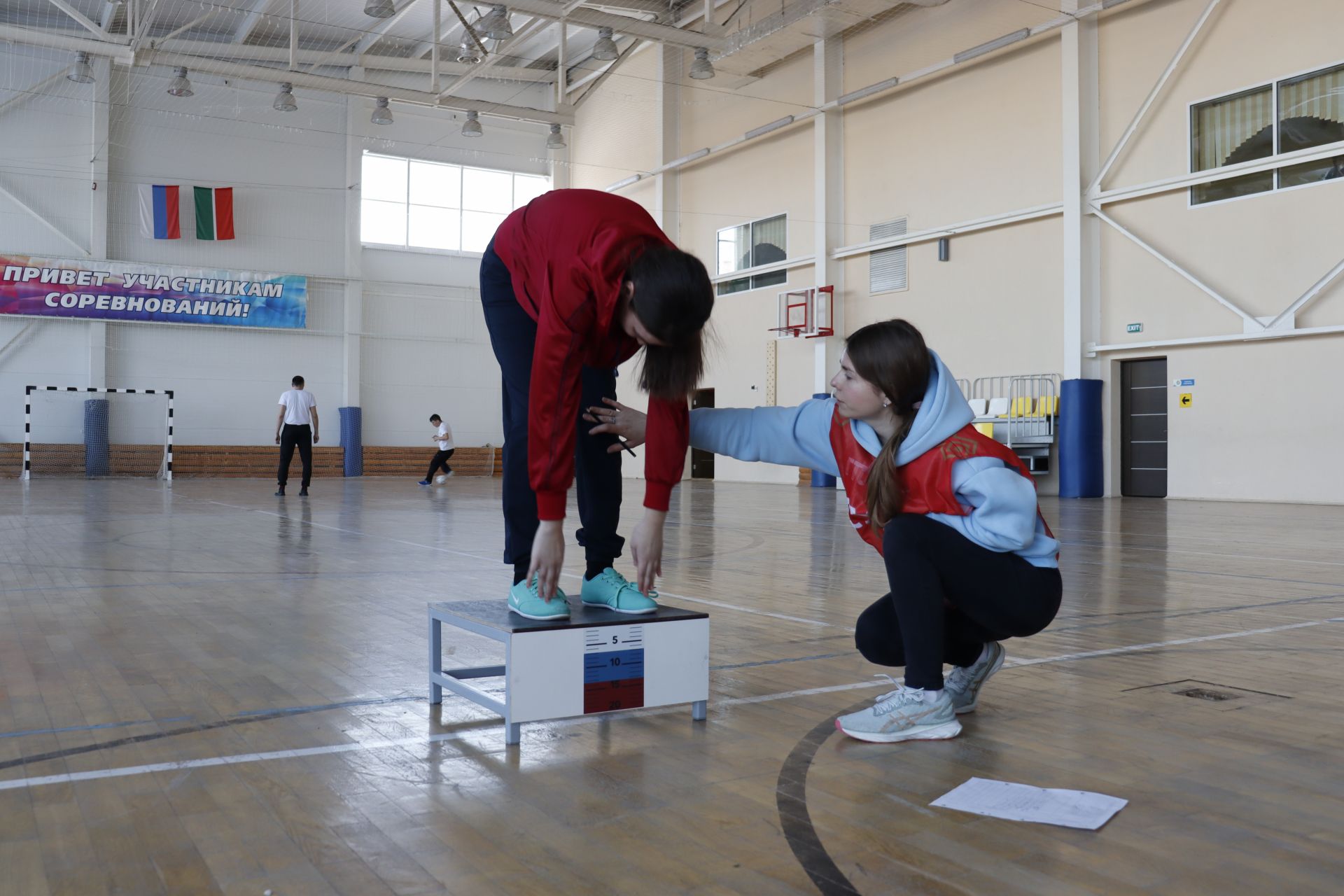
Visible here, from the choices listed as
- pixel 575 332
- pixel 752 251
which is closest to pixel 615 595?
pixel 575 332

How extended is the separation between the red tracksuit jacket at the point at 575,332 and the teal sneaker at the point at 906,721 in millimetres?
634

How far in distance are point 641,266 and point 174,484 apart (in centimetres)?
1580

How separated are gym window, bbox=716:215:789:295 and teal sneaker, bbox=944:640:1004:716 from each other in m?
16.6

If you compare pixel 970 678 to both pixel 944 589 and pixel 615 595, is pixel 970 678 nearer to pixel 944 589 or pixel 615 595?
pixel 944 589

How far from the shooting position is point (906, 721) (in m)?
2.29

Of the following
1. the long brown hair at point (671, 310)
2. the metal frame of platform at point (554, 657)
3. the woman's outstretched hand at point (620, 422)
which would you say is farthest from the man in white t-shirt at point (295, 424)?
the long brown hair at point (671, 310)

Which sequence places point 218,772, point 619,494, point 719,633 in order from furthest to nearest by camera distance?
point 719,633
point 619,494
point 218,772

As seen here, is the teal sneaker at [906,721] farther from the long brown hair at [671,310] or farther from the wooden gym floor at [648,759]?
the long brown hair at [671,310]

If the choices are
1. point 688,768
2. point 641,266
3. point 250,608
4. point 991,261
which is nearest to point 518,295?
point 641,266

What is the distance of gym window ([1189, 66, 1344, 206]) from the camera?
11703 millimetres

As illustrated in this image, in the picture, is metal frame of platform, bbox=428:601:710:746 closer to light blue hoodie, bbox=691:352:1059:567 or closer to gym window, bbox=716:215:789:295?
light blue hoodie, bbox=691:352:1059:567

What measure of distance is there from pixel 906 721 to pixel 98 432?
19247mm

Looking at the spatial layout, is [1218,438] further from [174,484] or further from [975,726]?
[174,484]

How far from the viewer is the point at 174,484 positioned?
16.1m
